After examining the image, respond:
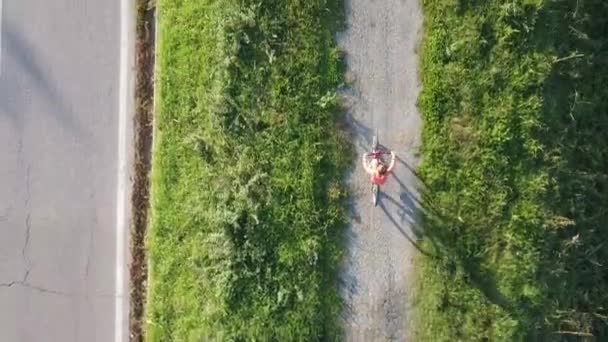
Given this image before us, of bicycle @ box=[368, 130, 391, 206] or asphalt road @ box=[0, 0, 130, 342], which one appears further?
asphalt road @ box=[0, 0, 130, 342]

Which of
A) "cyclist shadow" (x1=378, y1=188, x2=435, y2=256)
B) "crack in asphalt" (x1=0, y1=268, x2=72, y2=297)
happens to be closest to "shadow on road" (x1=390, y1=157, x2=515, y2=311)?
"cyclist shadow" (x1=378, y1=188, x2=435, y2=256)

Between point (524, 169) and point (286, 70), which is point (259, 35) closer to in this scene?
point (286, 70)

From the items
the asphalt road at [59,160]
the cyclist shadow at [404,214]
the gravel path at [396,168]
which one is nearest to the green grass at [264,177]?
the gravel path at [396,168]

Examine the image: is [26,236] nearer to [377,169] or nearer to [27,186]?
[27,186]

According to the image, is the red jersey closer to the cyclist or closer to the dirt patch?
the cyclist

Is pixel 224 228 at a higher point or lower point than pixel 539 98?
lower

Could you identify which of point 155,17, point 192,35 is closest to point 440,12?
point 192,35
